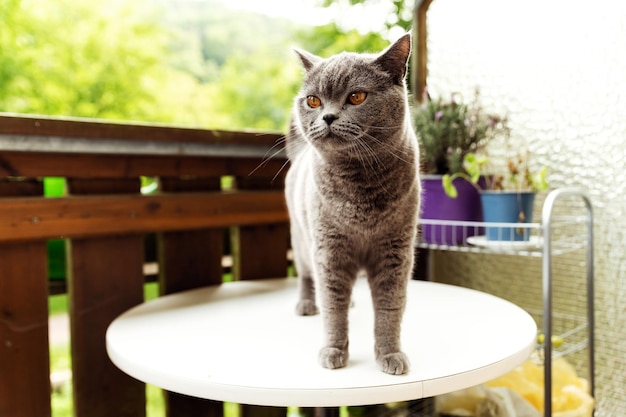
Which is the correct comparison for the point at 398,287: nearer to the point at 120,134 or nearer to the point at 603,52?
the point at 120,134

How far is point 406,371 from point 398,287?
0.45ft

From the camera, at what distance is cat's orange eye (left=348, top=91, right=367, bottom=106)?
74 cm

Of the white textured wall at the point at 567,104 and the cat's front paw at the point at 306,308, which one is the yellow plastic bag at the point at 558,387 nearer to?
the white textured wall at the point at 567,104

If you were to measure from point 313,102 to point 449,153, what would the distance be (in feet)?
2.33

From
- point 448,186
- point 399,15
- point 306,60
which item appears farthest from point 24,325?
point 399,15

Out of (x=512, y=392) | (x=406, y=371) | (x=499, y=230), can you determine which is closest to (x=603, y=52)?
(x=499, y=230)

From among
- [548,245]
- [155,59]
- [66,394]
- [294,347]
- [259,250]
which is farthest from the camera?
[155,59]

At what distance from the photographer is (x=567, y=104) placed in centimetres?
138

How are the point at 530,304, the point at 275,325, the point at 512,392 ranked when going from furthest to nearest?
the point at 530,304, the point at 512,392, the point at 275,325

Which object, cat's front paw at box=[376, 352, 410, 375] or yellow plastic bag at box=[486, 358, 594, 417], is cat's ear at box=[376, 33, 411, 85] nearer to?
cat's front paw at box=[376, 352, 410, 375]

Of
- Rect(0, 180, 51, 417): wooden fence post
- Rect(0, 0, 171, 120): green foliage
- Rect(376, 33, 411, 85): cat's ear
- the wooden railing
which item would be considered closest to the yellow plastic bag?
the wooden railing

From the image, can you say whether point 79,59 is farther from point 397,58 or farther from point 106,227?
point 397,58

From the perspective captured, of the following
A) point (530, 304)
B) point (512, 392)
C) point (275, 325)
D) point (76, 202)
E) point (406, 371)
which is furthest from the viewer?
point (530, 304)

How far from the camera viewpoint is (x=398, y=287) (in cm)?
82
